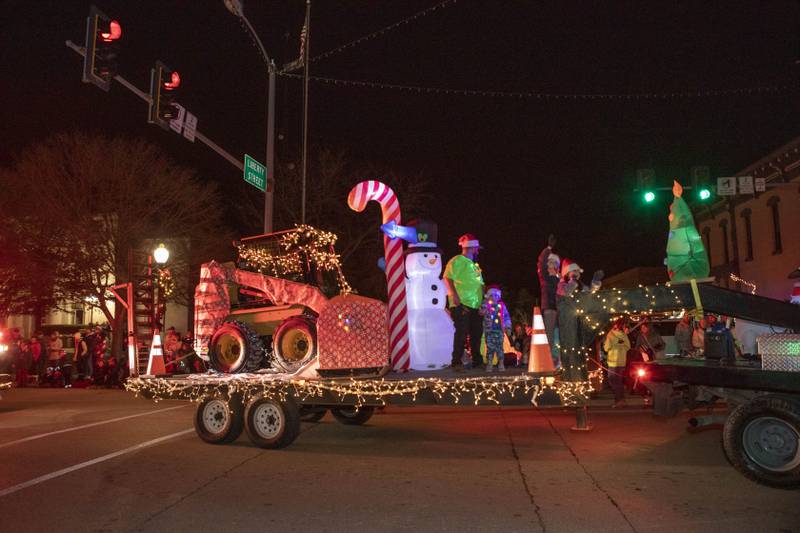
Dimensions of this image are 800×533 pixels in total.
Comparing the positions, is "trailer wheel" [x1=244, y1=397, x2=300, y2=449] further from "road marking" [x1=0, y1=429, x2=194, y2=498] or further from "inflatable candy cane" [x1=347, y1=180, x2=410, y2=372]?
"inflatable candy cane" [x1=347, y1=180, x2=410, y2=372]

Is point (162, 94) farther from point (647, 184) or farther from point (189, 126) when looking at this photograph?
point (647, 184)

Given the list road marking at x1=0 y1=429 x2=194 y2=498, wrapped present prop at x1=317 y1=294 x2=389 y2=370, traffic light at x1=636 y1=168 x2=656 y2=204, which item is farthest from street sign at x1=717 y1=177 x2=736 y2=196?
road marking at x1=0 y1=429 x2=194 y2=498

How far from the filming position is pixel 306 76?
1694 cm

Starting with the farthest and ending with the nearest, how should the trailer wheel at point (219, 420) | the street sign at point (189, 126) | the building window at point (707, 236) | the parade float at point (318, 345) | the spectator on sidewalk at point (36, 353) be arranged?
the building window at point (707, 236), the spectator on sidewalk at point (36, 353), the street sign at point (189, 126), the trailer wheel at point (219, 420), the parade float at point (318, 345)

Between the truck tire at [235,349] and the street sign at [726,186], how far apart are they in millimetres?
14590

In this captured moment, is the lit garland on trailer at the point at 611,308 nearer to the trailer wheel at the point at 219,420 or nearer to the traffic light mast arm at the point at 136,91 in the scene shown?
the trailer wheel at the point at 219,420

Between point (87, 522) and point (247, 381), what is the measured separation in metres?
3.28

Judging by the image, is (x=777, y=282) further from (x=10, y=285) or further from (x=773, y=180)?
(x=10, y=285)

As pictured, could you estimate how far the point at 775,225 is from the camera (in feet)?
94.9

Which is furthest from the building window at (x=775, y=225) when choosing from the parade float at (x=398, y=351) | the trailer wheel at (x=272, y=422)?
the trailer wheel at (x=272, y=422)

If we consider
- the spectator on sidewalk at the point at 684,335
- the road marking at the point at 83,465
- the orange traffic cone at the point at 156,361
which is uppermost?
the spectator on sidewalk at the point at 684,335

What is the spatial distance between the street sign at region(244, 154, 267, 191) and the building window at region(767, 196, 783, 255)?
76.1 ft

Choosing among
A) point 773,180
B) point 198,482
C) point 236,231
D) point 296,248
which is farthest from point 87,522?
point 773,180

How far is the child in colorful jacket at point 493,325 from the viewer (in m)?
→ 9.22
